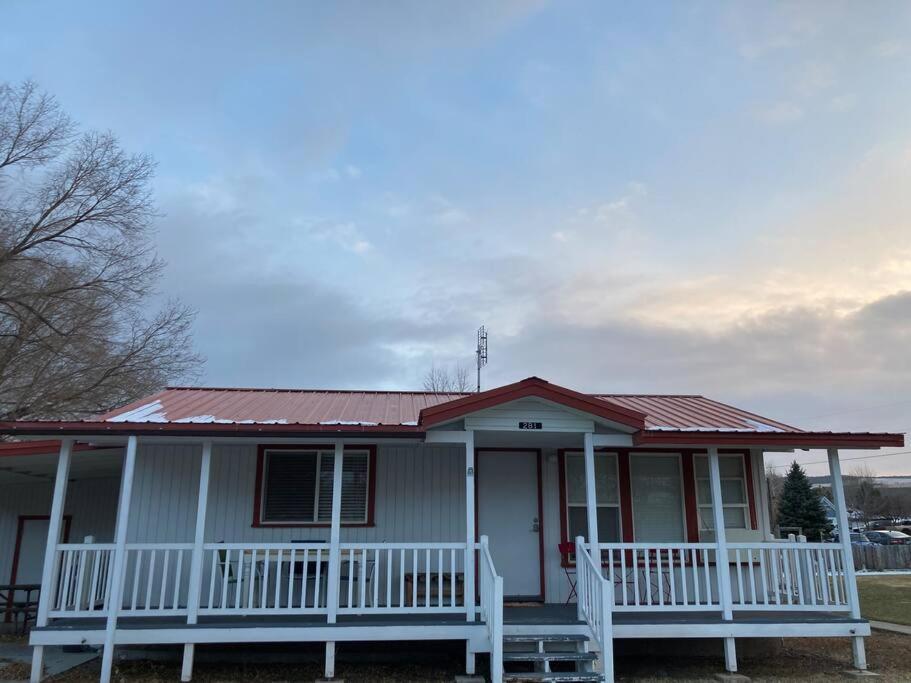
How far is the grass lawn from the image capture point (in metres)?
14.6

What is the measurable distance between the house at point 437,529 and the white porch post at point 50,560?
0.09ft

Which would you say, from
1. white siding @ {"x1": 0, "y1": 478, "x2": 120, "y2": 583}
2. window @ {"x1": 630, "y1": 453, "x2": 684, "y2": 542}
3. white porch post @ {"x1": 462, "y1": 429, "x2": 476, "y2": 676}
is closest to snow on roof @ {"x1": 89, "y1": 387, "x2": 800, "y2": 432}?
window @ {"x1": 630, "y1": 453, "x2": 684, "y2": 542}

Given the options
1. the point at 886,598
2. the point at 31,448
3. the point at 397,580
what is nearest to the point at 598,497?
the point at 397,580

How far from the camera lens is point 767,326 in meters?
20.4

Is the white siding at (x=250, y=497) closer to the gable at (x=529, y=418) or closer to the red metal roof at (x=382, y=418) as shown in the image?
the red metal roof at (x=382, y=418)

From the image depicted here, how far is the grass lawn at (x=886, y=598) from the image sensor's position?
48.0 ft

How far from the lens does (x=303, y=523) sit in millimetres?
9688

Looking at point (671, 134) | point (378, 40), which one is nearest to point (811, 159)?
point (671, 134)

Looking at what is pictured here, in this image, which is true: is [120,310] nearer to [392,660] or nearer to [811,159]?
[392,660]

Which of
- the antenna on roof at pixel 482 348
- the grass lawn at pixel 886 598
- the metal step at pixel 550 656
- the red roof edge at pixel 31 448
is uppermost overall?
the antenna on roof at pixel 482 348

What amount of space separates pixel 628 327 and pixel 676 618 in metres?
13.2

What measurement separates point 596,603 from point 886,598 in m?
15.8

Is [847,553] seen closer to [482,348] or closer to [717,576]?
[717,576]

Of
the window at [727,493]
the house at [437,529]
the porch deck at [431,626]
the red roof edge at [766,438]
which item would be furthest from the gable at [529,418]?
the window at [727,493]
